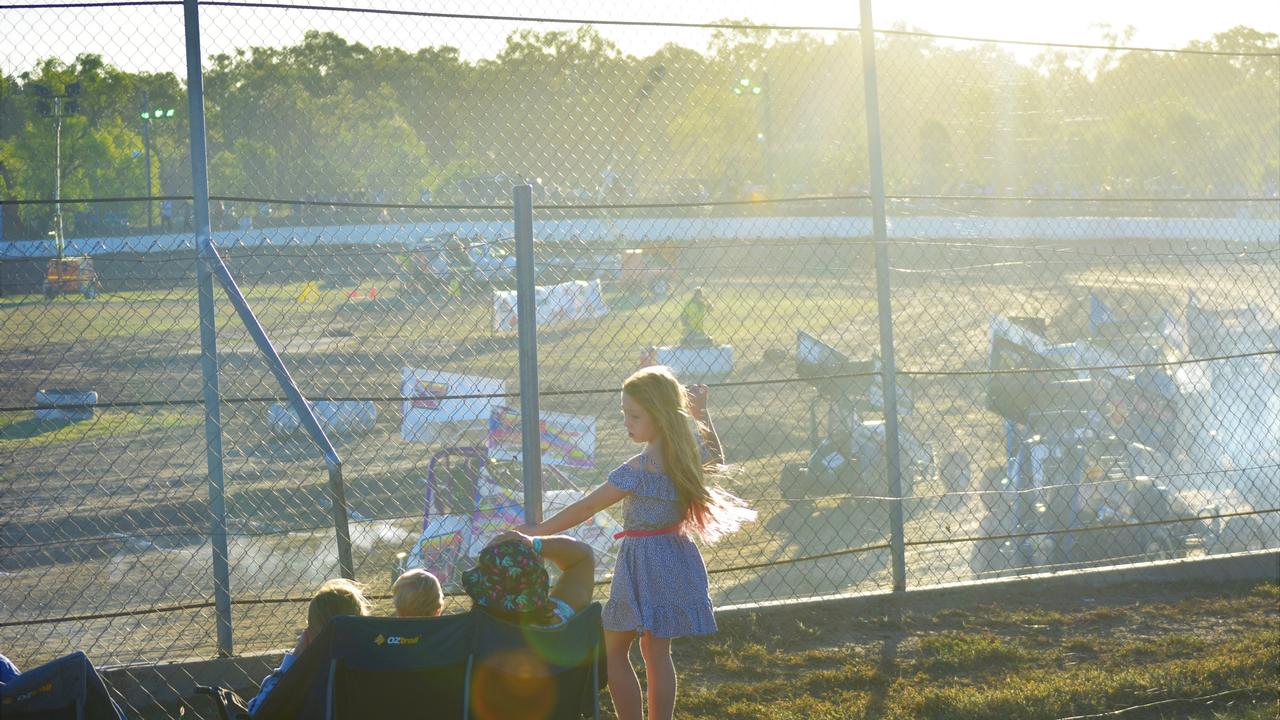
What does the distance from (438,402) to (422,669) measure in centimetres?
579

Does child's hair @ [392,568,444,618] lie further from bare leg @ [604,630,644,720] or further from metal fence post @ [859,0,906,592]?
metal fence post @ [859,0,906,592]

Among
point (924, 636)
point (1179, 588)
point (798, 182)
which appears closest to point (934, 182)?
point (798, 182)

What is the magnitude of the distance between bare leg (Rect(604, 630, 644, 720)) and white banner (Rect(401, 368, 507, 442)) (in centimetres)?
377

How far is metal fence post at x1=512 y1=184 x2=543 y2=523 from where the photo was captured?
409 centimetres

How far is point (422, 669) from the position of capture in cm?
289

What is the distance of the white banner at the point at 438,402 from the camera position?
330 inches

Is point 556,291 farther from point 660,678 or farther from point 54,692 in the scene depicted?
point 54,692

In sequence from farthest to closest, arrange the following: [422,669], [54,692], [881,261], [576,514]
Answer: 1. [881,261]
2. [576,514]
3. [422,669]
4. [54,692]

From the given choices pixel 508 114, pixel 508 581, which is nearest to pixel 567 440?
pixel 508 114

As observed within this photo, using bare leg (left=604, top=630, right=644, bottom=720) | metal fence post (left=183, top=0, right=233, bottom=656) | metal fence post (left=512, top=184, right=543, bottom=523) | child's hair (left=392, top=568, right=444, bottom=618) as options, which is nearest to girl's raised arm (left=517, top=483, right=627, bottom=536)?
child's hair (left=392, top=568, right=444, bottom=618)

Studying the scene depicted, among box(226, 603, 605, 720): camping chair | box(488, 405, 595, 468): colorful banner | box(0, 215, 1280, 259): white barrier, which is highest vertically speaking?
box(0, 215, 1280, 259): white barrier

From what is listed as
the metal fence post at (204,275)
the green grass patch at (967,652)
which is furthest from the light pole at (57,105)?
the green grass patch at (967,652)

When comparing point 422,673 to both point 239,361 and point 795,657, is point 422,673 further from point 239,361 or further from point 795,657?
point 239,361

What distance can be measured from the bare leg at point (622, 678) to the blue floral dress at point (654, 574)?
0.19ft
